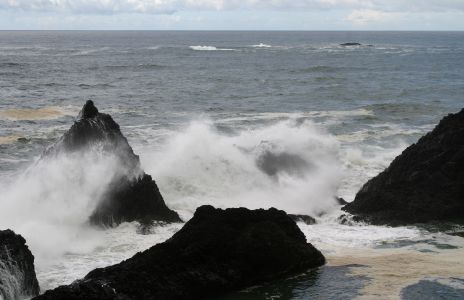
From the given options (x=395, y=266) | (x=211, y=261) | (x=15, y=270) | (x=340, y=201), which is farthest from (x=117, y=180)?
(x=395, y=266)

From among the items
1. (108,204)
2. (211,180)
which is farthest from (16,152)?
(108,204)

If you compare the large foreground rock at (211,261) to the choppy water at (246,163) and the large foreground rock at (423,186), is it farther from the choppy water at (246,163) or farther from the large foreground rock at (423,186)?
the large foreground rock at (423,186)

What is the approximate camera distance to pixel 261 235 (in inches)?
551

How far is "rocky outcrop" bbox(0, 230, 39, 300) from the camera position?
12.0m

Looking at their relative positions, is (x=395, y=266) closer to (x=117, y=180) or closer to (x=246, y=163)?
(x=117, y=180)

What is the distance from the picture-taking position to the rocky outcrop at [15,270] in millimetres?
11977

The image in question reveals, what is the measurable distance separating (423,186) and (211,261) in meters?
7.96

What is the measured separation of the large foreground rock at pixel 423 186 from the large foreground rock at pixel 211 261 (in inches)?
182

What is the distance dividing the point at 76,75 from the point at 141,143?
39.1 metres

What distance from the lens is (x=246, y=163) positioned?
2400 centimetres

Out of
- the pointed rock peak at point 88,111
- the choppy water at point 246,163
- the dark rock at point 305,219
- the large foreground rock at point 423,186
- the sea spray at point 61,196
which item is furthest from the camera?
the pointed rock peak at point 88,111

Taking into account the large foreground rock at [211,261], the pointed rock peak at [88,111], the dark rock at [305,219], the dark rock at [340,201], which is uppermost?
the pointed rock peak at [88,111]

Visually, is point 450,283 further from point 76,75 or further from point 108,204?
point 76,75

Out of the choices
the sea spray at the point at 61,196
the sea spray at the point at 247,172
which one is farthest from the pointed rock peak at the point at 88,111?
the sea spray at the point at 247,172
